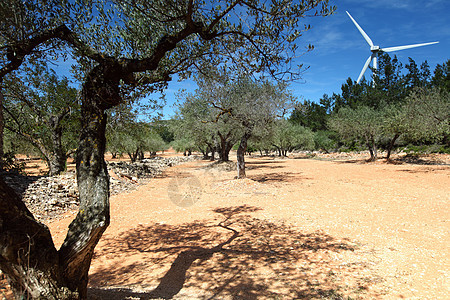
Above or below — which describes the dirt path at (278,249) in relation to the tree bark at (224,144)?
below

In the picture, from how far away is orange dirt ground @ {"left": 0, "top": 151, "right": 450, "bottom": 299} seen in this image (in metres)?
4.15

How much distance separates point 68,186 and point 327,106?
80.1 m

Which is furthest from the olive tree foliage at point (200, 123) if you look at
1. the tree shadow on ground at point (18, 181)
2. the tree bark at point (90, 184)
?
the tree bark at point (90, 184)

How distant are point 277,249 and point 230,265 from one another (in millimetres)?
1391

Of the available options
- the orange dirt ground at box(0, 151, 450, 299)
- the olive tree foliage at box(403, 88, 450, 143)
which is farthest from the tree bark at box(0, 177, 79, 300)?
the olive tree foliage at box(403, 88, 450, 143)

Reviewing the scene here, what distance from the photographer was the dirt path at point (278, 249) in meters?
4.16

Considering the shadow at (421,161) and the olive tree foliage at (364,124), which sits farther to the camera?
the olive tree foliage at (364,124)

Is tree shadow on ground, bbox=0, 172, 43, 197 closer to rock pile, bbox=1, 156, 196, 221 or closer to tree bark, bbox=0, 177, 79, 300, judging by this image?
rock pile, bbox=1, 156, 196, 221

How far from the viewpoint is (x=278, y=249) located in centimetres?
582

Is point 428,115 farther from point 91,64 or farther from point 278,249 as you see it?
point 91,64

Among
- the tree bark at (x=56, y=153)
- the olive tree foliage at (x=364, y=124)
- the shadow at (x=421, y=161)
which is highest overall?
the olive tree foliage at (x=364, y=124)

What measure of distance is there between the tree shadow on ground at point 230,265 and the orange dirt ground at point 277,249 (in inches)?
0.8

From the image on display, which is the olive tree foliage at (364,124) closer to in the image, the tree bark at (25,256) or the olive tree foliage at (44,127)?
the olive tree foliage at (44,127)

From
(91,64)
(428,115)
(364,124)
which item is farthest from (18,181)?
(364,124)
